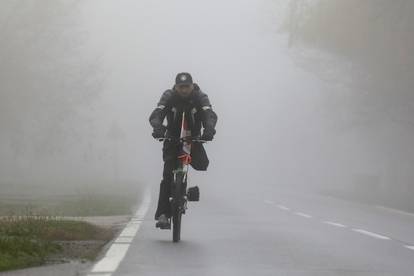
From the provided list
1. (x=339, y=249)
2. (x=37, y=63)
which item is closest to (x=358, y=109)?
(x=37, y=63)

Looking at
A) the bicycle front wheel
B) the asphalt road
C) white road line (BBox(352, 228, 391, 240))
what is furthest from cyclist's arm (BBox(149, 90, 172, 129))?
white road line (BBox(352, 228, 391, 240))

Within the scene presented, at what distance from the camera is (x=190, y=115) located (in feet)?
35.6

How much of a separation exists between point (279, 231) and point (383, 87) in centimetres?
2303

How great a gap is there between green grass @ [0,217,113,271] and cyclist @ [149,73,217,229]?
2.68 feet

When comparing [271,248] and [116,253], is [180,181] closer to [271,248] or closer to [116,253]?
[271,248]

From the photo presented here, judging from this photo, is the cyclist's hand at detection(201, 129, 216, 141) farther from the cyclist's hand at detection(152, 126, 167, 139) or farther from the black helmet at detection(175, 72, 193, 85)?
the black helmet at detection(175, 72, 193, 85)

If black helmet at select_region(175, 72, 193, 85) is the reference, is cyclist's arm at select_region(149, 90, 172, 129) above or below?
below

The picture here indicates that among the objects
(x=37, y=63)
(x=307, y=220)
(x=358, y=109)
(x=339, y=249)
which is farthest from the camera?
(x=358, y=109)

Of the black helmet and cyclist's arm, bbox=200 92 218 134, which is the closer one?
the black helmet

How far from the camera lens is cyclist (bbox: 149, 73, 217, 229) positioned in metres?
10.7

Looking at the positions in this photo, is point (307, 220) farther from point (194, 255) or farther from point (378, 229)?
point (194, 255)

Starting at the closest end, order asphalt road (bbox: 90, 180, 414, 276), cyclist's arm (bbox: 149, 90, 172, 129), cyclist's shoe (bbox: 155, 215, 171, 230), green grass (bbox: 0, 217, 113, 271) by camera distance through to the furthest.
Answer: green grass (bbox: 0, 217, 113, 271), asphalt road (bbox: 90, 180, 414, 276), cyclist's arm (bbox: 149, 90, 172, 129), cyclist's shoe (bbox: 155, 215, 171, 230)

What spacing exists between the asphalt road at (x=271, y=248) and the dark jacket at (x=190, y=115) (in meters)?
1.00

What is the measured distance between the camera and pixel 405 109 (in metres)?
34.9
